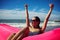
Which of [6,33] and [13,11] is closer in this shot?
[6,33]

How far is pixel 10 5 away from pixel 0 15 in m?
0.38

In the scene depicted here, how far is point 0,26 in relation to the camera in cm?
184

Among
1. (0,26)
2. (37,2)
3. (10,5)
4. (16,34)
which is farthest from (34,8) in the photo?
(16,34)

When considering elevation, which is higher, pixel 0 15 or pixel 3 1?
pixel 3 1

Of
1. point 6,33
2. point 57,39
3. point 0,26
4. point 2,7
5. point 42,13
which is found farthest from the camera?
point 42,13

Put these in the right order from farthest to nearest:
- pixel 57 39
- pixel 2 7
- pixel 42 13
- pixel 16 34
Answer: pixel 42 13
pixel 2 7
pixel 16 34
pixel 57 39

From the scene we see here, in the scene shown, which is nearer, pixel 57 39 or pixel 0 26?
pixel 57 39

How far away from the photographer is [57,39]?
4.46 feet

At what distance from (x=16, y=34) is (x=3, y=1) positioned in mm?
3385

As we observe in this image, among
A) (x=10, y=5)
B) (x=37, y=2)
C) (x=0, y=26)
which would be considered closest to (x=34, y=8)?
(x=37, y=2)

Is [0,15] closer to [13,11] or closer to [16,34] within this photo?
[13,11]

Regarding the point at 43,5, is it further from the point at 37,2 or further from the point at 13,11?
the point at 13,11

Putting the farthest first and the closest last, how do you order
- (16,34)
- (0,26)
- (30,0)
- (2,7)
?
(2,7) < (30,0) < (0,26) < (16,34)

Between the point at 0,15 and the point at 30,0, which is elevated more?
the point at 30,0
